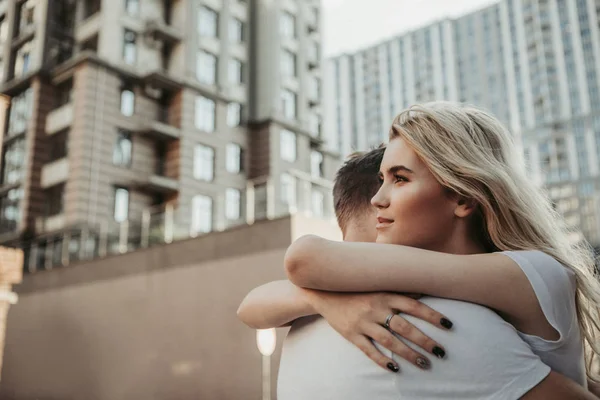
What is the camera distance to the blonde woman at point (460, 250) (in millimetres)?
1168

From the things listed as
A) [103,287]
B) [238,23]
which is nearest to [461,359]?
[103,287]

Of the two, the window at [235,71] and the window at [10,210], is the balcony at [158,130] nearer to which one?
the window at [235,71]

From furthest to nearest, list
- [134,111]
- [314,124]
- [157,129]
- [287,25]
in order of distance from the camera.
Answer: [314,124], [287,25], [134,111], [157,129]

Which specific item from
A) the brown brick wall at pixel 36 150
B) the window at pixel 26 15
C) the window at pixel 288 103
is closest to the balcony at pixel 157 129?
the brown brick wall at pixel 36 150

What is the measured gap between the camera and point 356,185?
5.59 ft

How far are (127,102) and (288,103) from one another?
24.4 feet

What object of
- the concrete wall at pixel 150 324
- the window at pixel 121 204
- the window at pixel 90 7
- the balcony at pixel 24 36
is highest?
the window at pixel 90 7

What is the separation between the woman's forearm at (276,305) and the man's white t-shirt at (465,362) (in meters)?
0.13

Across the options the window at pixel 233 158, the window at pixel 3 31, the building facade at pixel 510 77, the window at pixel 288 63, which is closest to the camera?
the window at pixel 233 158

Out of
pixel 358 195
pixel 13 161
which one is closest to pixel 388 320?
pixel 358 195

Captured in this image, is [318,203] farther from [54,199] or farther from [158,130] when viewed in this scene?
[54,199]

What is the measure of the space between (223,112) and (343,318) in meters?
22.3

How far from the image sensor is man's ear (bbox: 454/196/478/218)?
4.42ft

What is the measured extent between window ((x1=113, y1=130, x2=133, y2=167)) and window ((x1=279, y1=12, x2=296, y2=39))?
8906 mm
